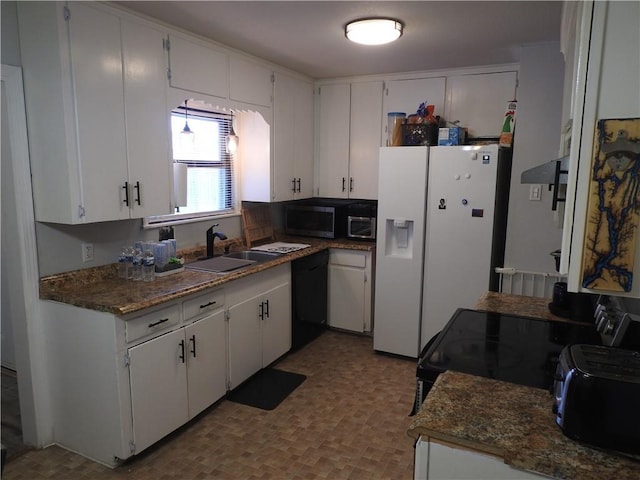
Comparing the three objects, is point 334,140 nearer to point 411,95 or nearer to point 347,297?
point 411,95

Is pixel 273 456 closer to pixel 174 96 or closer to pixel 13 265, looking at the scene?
pixel 13 265

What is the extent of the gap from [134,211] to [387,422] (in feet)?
6.54

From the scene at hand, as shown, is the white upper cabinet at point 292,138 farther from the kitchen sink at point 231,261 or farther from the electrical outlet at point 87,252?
the electrical outlet at point 87,252

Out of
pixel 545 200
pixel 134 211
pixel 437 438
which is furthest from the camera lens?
pixel 545 200

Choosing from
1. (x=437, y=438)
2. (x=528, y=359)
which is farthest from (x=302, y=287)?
(x=437, y=438)

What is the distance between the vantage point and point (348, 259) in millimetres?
4055

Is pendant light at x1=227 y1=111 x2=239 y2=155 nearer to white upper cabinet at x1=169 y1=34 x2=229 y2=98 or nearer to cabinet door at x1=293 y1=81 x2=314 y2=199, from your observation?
white upper cabinet at x1=169 y1=34 x2=229 y2=98

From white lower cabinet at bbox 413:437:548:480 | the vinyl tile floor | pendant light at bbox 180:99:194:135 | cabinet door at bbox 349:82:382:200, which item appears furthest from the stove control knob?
pendant light at bbox 180:99:194:135

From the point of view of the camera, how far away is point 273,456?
7.99 feet

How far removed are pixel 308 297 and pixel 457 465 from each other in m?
2.65

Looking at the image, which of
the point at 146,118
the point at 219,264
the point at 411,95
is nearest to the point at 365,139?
the point at 411,95

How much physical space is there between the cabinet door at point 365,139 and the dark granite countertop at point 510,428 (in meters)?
2.84

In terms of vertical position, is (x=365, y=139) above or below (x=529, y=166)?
above

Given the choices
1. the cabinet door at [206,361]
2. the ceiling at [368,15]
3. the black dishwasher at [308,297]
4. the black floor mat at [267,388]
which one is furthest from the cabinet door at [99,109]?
the black dishwasher at [308,297]
